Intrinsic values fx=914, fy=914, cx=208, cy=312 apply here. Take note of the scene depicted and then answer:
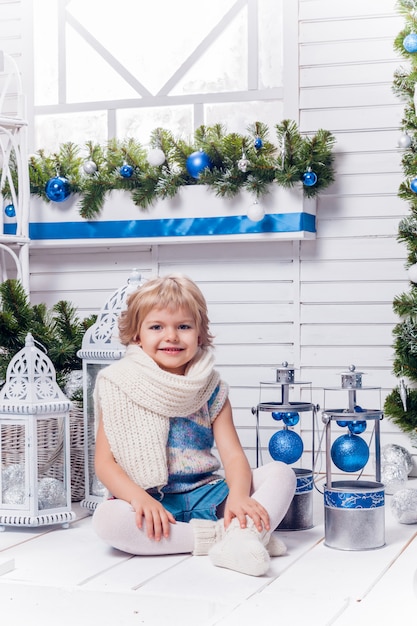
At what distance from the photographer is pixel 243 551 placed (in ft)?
6.73

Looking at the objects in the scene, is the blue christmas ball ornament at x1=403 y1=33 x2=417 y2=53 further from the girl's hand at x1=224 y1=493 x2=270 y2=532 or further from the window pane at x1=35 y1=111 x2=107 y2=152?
the girl's hand at x1=224 y1=493 x2=270 y2=532

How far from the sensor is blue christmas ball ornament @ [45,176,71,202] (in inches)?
138

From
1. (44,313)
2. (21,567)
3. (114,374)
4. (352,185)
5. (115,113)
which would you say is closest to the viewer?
(21,567)

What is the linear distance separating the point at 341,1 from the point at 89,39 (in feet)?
3.47

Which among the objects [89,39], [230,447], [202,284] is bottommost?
[230,447]

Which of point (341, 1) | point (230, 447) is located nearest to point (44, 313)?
point (230, 447)

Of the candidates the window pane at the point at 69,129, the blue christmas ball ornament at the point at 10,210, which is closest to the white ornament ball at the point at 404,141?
the window pane at the point at 69,129

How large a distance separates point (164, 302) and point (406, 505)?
0.90 metres

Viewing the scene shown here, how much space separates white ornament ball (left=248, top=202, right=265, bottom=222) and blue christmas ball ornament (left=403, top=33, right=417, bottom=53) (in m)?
0.76

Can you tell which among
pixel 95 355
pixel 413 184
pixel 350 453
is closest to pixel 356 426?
pixel 350 453

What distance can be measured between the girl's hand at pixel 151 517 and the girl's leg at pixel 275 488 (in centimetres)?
25

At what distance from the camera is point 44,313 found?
3045 millimetres

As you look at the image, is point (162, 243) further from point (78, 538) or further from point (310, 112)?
point (78, 538)

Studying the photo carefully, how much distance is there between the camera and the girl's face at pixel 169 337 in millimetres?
2430
